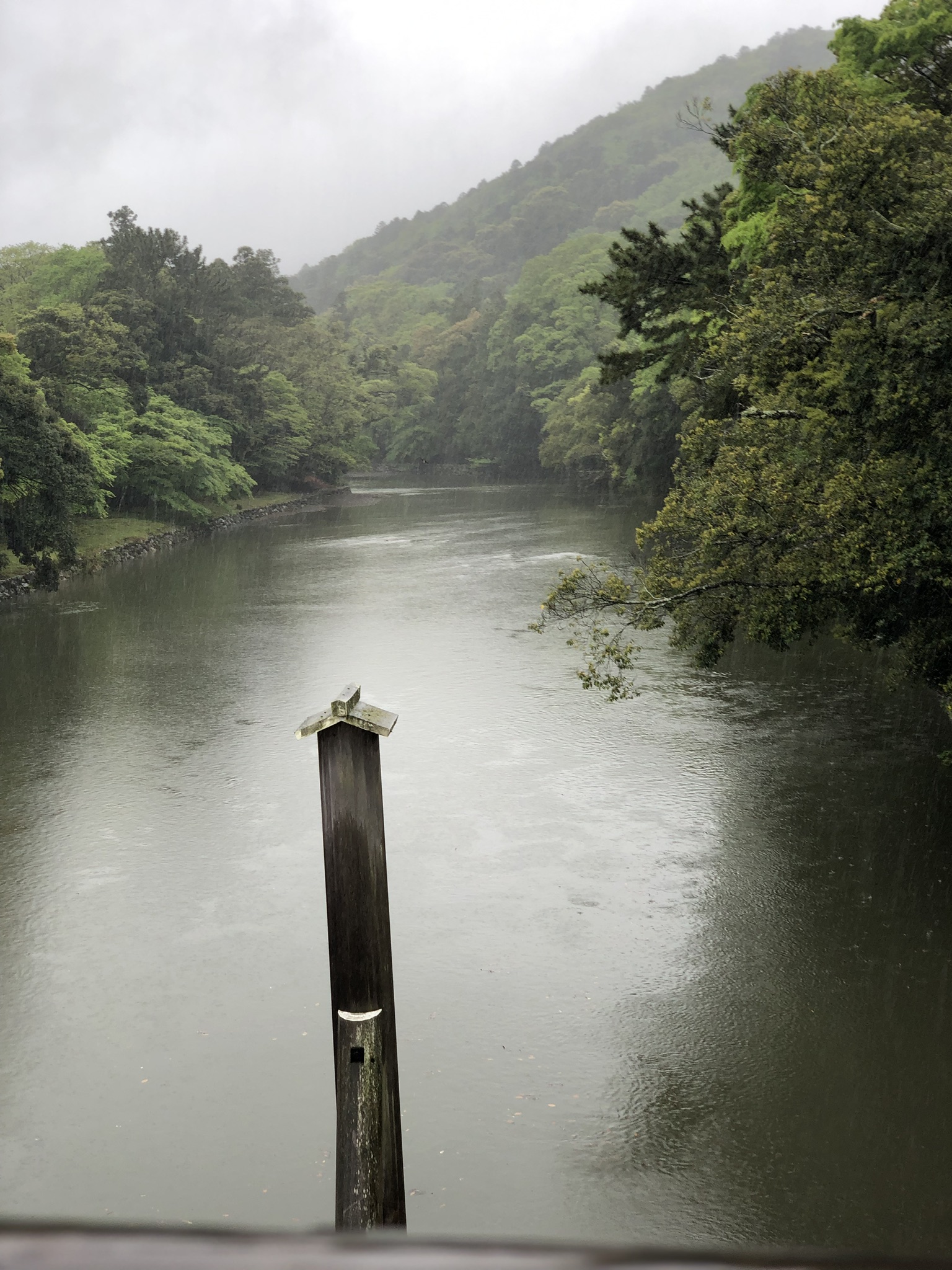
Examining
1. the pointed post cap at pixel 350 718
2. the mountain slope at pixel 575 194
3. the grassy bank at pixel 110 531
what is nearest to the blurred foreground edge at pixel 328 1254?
the pointed post cap at pixel 350 718

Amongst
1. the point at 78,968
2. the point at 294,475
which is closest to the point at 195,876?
the point at 78,968

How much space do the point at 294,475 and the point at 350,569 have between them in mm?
27466

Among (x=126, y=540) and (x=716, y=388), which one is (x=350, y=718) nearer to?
(x=716, y=388)

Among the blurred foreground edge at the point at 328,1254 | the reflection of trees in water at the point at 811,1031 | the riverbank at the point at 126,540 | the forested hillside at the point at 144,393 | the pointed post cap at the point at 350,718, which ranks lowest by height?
the reflection of trees in water at the point at 811,1031

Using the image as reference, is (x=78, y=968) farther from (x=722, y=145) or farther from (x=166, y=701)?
(x=722, y=145)

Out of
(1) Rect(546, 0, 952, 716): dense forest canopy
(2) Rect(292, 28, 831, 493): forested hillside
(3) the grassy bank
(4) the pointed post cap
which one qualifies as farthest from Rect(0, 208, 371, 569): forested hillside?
(4) the pointed post cap

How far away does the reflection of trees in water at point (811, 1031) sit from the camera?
630cm

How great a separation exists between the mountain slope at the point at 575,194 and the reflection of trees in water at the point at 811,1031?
366 ft

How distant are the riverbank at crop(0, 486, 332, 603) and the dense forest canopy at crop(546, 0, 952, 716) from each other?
758 inches

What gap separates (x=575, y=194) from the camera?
156875mm

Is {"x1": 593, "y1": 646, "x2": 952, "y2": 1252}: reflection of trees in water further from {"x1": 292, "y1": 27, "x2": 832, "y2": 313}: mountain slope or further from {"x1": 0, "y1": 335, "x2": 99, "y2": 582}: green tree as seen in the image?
{"x1": 292, "y1": 27, "x2": 832, "y2": 313}: mountain slope

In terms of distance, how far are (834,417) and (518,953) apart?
5.63 m

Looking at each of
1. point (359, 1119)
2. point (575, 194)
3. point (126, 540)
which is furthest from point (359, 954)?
point (575, 194)

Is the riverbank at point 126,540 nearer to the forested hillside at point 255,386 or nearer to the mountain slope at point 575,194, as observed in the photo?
the forested hillside at point 255,386
